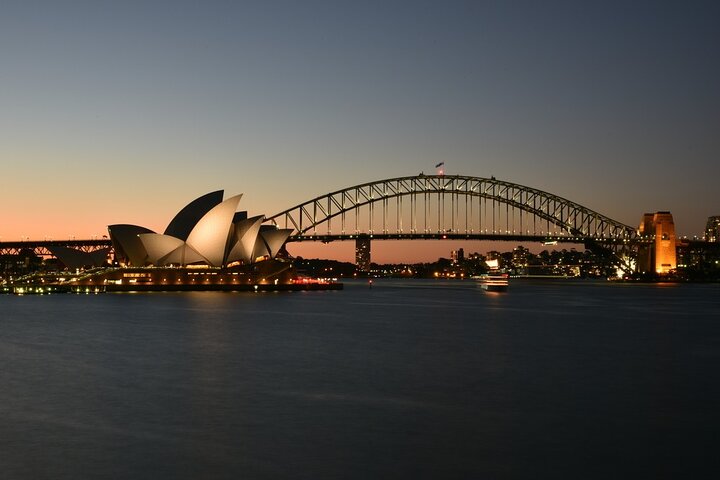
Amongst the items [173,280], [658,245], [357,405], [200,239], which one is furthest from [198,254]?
[658,245]

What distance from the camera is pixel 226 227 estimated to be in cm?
7794

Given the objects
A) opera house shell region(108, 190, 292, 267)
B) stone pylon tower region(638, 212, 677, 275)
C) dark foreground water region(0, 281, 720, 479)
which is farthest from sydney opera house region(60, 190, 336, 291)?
stone pylon tower region(638, 212, 677, 275)

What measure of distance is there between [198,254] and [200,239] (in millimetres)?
3044

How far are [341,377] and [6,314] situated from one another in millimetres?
34487

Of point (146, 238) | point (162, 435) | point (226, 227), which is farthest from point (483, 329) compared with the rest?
point (146, 238)

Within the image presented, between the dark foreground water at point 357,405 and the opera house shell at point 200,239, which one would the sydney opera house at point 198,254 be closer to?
the opera house shell at point 200,239

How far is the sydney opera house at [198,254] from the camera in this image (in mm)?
78375

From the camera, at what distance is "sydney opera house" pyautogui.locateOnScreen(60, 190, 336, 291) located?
7838cm

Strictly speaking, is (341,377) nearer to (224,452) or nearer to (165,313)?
(224,452)

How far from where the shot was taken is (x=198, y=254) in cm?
8131

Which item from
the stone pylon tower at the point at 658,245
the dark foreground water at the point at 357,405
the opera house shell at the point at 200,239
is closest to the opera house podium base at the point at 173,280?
the opera house shell at the point at 200,239

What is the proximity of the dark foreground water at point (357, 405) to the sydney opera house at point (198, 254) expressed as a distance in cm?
4397

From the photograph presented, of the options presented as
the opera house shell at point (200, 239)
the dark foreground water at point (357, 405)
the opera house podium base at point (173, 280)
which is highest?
the opera house shell at point (200, 239)

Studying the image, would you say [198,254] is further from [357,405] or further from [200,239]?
[357,405]
